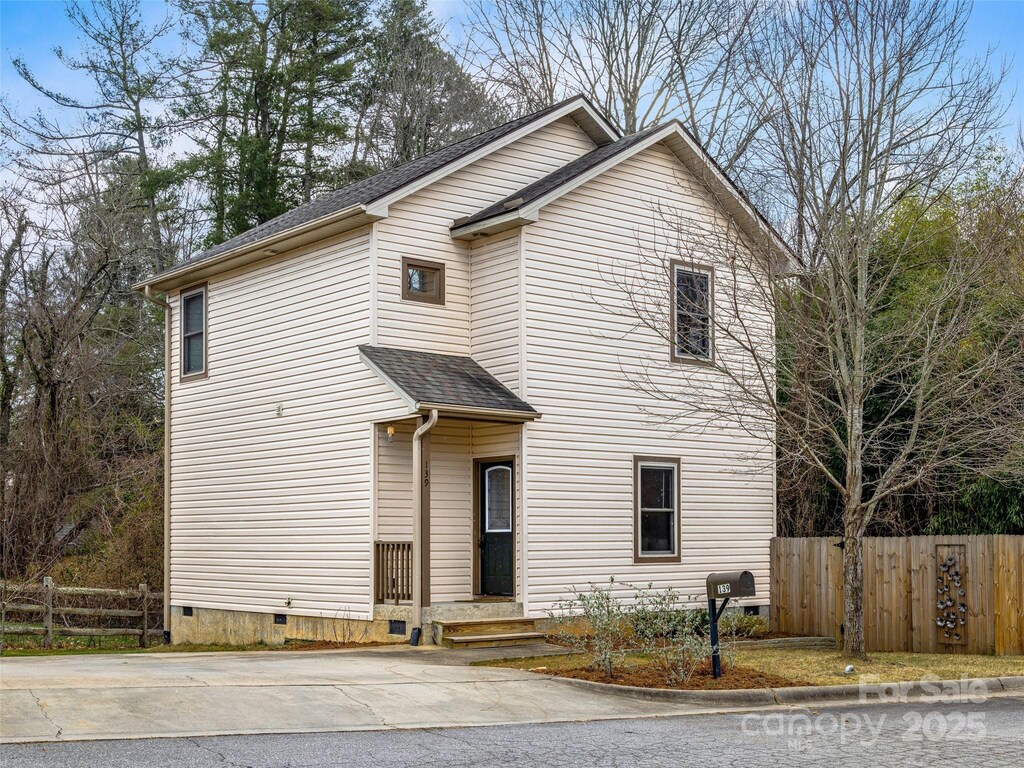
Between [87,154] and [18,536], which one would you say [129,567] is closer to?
[18,536]

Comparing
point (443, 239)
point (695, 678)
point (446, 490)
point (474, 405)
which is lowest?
point (695, 678)

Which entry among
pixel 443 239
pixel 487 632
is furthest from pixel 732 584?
pixel 443 239

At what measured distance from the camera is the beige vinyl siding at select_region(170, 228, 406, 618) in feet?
59.2

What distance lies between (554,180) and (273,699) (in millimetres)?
10558

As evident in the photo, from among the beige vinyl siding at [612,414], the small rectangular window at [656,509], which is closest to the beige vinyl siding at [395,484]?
the beige vinyl siding at [612,414]

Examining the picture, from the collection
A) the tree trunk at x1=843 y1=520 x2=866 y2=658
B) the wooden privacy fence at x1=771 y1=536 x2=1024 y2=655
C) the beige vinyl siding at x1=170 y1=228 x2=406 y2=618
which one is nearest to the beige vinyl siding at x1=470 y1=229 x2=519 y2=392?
the beige vinyl siding at x1=170 y1=228 x2=406 y2=618

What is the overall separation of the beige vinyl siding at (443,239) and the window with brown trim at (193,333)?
547 cm

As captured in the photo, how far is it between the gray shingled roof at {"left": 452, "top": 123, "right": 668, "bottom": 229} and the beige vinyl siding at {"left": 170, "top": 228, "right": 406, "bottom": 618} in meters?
2.00

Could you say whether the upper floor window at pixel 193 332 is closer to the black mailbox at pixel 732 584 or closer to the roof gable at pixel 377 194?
the roof gable at pixel 377 194

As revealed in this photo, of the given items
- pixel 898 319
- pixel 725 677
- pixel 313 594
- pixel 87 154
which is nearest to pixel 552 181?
pixel 898 319

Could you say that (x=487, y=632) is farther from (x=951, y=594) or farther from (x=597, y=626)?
(x=951, y=594)

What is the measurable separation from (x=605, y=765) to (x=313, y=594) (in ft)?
35.7

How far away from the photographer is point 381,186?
65.4 feet

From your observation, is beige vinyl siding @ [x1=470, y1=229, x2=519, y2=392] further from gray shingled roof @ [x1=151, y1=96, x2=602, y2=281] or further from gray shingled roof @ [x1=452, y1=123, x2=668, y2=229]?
gray shingled roof @ [x1=151, y1=96, x2=602, y2=281]
